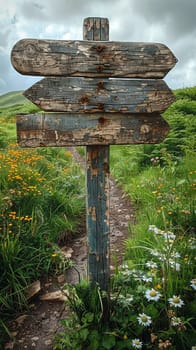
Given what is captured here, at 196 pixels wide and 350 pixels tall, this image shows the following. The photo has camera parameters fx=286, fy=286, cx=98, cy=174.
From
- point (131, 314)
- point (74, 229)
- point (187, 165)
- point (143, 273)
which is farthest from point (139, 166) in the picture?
point (131, 314)

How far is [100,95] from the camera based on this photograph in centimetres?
226

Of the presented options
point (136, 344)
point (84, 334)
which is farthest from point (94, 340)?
point (136, 344)

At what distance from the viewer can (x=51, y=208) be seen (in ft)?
16.8

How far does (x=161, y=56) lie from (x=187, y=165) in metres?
3.94

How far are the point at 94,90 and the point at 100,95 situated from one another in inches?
2.4

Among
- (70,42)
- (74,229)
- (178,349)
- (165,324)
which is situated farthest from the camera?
(74,229)

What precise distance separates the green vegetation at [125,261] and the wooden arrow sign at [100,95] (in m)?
1.07

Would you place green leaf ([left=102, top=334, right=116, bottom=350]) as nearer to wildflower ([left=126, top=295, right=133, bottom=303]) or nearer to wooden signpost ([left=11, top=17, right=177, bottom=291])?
wildflower ([left=126, top=295, right=133, bottom=303])

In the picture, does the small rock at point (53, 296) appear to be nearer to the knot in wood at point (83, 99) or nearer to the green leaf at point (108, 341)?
the green leaf at point (108, 341)

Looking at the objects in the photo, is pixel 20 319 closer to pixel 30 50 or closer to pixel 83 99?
pixel 83 99

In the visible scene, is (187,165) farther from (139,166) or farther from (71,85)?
(71,85)

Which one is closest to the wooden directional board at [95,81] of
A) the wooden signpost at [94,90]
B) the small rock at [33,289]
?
the wooden signpost at [94,90]

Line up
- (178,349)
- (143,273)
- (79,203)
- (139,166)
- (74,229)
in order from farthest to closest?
(139,166)
(79,203)
(74,229)
(143,273)
(178,349)

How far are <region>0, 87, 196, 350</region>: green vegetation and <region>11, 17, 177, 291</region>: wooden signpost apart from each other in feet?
3.28
